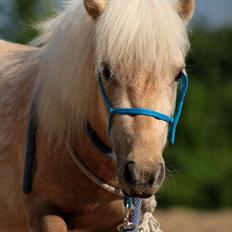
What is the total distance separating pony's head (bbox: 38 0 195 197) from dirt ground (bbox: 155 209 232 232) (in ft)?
17.1

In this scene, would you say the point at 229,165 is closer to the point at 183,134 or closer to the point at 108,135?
the point at 183,134

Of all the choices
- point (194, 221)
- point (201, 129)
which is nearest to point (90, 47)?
point (194, 221)

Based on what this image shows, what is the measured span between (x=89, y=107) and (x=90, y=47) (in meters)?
0.34

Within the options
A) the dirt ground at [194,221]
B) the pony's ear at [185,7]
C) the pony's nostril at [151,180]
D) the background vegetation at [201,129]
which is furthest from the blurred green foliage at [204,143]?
the pony's nostril at [151,180]

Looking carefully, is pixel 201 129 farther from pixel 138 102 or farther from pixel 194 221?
pixel 138 102

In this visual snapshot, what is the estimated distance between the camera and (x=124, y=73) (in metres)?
4.07

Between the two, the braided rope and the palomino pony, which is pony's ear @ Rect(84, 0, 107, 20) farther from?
the braided rope

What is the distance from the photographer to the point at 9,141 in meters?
5.16

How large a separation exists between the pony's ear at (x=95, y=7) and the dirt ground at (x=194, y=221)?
18.2 ft

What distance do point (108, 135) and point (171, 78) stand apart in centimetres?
43

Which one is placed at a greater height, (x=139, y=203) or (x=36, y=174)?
(x=36, y=174)

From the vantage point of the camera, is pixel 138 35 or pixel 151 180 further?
pixel 138 35

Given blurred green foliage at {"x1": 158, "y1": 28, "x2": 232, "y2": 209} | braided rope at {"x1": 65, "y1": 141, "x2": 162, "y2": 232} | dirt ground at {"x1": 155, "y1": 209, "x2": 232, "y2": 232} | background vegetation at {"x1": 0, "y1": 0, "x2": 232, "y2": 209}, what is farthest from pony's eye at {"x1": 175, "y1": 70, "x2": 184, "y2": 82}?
blurred green foliage at {"x1": 158, "y1": 28, "x2": 232, "y2": 209}

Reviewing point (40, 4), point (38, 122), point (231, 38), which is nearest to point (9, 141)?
point (38, 122)
